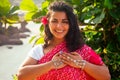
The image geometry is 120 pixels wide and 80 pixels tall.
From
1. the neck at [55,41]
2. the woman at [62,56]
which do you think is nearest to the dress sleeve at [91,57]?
the woman at [62,56]

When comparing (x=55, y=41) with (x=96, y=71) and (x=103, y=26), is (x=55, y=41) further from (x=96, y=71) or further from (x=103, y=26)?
(x=103, y=26)

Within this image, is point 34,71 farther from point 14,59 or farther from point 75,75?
point 14,59

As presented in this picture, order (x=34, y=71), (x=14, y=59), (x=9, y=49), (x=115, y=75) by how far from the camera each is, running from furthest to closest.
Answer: (x=9, y=49)
(x=14, y=59)
(x=115, y=75)
(x=34, y=71)

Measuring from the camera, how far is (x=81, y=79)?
178 cm

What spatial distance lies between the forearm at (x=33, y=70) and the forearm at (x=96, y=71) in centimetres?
20

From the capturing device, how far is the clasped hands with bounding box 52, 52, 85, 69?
165 centimetres

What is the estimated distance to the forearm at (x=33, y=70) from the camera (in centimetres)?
165

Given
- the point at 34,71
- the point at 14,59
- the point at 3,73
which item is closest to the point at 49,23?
the point at 34,71

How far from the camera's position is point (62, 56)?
5.44 feet

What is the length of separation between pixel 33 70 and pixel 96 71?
0.35 m

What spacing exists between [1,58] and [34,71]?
282 inches

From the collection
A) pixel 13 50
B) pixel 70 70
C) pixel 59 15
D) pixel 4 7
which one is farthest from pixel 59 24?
pixel 13 50

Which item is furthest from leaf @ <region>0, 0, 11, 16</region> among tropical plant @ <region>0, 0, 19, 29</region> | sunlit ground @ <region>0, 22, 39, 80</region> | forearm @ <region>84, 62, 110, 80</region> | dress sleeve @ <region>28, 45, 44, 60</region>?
sunlit ground @ <region>0, 22, 39, 80</region>

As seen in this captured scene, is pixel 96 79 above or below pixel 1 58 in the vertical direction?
above
